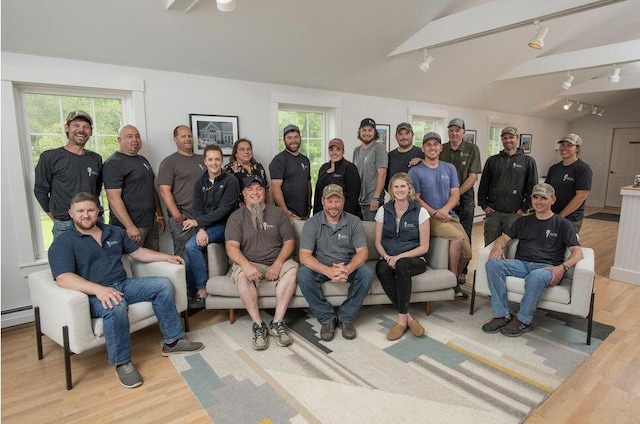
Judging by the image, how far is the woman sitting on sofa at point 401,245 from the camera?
2.78m

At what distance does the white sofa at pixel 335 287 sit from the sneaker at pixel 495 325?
13.5 inches

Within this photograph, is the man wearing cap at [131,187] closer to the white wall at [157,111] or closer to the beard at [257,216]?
the white wall at [157,111]

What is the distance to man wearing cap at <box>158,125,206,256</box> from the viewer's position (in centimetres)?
328

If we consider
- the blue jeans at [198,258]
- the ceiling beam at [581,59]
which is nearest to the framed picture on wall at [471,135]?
the ceiling beam at [581,59]

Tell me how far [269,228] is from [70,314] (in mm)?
1407

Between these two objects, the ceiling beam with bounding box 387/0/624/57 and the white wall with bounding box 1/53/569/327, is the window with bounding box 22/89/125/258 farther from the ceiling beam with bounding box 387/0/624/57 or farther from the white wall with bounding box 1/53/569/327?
the ceiling beam with bounding box 387/0/624/57

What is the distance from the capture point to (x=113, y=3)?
2568 millimetres

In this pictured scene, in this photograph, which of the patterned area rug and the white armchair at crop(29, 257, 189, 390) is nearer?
the patterned area rug

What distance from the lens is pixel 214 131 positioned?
147 inches

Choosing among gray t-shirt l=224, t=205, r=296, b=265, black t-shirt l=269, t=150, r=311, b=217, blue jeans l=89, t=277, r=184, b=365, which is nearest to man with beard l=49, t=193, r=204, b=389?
blue jeans l=89, t=277, r=184, b=365

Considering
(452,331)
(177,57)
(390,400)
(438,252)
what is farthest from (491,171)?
(177,57)

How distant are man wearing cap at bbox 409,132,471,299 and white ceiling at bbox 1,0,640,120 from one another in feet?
4.33

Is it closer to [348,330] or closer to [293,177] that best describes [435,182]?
[293,177]

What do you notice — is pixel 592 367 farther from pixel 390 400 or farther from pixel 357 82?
pixel 357 82
